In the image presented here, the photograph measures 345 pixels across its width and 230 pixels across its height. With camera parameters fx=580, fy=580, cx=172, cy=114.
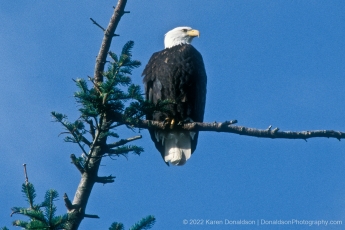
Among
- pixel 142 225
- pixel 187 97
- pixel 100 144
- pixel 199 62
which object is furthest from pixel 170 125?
pixel 142 225

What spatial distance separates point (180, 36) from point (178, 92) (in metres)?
1.29

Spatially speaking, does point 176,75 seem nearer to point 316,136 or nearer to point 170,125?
point 170,125

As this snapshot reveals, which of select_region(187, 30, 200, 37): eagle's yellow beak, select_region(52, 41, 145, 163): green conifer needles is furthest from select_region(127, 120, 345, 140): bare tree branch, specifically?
select_region(187, 30, 200, 37): eagle's yellow beak

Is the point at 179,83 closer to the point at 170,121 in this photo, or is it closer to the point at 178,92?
the point at 178,92

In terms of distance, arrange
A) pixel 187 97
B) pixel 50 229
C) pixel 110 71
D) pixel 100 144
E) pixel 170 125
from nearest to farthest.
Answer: pixel 50 229, pixel 110 71, pixel 100 144, pixel 170 125, pixel 187 97

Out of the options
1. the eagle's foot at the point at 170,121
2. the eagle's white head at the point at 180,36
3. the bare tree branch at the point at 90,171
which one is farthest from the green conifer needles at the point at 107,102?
the eagle's white head at the point at 180,36

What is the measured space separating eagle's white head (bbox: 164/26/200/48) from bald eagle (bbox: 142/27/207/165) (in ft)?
2.34

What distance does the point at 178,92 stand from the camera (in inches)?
217

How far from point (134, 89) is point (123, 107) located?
0.18 meters

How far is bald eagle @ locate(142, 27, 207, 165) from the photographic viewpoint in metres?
5.49

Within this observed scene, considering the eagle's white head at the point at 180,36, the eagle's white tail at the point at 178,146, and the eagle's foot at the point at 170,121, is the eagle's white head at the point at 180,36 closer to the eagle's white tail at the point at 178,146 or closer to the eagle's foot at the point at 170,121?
the eagle's white tail at the point at 178,146

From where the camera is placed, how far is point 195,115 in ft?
18.4

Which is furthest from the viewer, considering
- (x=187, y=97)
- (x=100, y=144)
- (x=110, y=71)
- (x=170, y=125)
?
(x=187, y=97)

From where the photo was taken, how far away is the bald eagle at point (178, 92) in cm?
549
